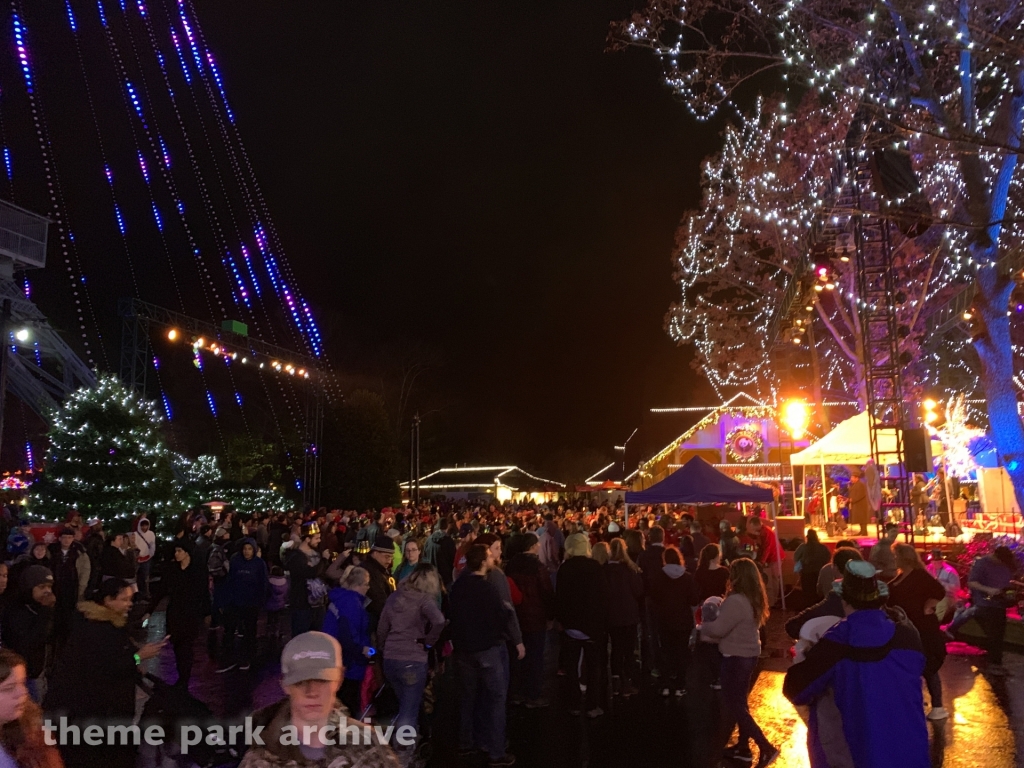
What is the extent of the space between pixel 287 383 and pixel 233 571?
33.7 meters

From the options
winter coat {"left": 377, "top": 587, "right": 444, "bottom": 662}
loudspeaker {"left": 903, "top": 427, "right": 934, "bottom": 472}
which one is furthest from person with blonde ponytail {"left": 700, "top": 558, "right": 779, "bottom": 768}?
loudspeaker {"left": 903, "top": 427, "right": 934, "bottom": 472}

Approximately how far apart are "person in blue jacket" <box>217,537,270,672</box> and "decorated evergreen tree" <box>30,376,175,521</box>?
10897 mm

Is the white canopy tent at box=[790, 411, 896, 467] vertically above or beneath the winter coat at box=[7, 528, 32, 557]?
above

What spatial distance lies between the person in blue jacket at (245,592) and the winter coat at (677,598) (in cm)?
524

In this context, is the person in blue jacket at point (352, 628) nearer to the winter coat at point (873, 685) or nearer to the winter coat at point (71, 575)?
the winter coat at point (873, 685)

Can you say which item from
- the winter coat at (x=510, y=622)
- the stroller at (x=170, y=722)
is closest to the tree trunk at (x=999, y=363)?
the winter coat at (x=510, y=622)

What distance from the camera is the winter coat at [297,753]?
2240mm

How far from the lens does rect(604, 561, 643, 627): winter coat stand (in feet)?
25.6

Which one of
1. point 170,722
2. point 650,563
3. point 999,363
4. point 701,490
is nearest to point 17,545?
point 650,563

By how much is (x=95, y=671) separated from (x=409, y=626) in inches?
90.2

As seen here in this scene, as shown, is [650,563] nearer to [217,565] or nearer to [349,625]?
[349,625]

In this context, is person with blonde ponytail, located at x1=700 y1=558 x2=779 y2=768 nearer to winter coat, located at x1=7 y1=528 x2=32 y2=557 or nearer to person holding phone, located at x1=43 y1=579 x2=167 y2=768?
person holding phone, located at x1=43 y1=579 x2=167 y2=768

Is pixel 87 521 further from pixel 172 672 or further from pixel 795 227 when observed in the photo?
pixel 795 227

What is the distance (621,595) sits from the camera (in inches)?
308
